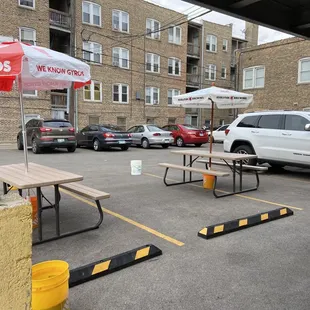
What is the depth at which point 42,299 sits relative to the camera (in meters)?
2.34

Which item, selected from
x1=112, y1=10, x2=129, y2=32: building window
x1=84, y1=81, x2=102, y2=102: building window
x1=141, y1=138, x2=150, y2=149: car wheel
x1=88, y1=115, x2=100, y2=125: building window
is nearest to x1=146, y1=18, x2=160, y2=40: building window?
x1=112, y1=10, x2=129, y2=32: building window

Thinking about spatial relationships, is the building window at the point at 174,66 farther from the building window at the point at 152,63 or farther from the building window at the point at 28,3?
the building window at the point at 28,3

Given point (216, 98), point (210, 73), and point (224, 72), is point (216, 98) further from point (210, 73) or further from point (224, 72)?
point (224, 72)

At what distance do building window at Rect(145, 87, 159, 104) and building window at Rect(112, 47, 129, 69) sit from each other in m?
3.02

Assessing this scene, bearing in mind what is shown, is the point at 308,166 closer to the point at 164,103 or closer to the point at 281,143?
the point at 281,143

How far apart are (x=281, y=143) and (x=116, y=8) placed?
71.2 feet

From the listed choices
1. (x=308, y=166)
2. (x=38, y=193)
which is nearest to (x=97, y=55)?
(x=308, y=166)

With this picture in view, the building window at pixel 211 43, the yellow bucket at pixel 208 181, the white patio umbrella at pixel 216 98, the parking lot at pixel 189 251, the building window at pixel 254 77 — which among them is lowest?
the parking lot at pixel 189 251

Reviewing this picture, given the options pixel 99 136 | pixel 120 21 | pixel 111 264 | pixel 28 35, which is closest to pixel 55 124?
pixel 99 136

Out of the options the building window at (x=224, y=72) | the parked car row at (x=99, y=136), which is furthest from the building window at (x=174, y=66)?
the parked car row at (x=99, y=136)

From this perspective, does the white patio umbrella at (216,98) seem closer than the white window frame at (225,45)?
Yes

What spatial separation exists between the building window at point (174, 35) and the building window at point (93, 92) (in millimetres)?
9415

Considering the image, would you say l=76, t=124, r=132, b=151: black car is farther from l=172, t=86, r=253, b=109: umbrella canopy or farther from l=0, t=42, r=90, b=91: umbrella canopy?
l=0, t=42, r=90, b=91: umbrella canopy

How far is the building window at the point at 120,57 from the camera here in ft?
86.7
